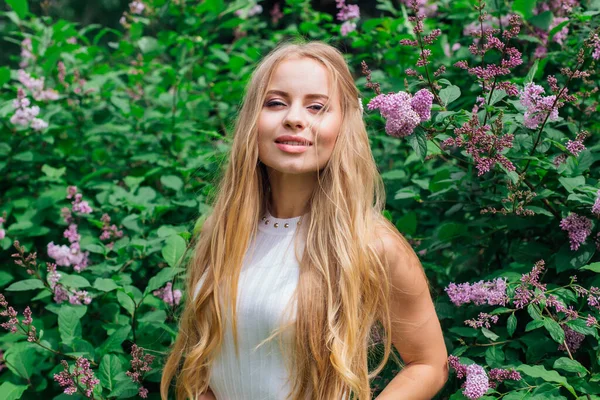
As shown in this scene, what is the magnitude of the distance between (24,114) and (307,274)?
1.52m

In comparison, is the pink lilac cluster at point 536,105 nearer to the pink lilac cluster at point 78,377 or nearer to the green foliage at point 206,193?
the green foliage at point 206,193

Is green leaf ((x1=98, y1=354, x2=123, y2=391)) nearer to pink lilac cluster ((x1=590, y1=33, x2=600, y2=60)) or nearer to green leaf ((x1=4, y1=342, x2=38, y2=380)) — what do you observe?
green leaf ((x1=4, y1=342, x2=38, y2=380))

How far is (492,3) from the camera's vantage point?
2.36 meters

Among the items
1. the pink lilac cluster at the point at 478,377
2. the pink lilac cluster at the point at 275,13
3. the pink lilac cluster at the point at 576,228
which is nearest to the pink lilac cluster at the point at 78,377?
the pink lilac cluster at the point at 478,377

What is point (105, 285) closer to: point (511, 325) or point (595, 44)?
point (511, 325)

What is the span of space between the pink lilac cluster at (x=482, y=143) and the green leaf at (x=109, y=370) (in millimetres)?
1103

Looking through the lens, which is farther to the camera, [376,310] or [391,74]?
[391,74]

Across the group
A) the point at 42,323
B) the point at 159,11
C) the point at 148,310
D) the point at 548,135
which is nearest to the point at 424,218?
the point at 548,135

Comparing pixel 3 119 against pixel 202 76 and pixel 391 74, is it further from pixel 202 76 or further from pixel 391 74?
pixel 391 74

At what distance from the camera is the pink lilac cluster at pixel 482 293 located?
1.60 m

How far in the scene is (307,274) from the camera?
1.61 m

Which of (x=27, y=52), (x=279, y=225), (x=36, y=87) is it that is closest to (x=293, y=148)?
(x=279, y=225)

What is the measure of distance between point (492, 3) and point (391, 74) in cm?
50

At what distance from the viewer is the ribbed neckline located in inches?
67.9
